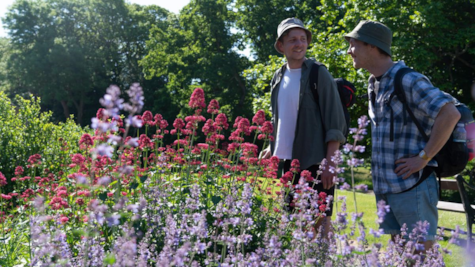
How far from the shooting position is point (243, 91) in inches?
1153

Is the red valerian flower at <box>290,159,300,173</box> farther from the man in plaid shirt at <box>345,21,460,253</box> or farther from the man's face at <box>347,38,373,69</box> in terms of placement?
the man's face at <box>347,38,373,69</box>

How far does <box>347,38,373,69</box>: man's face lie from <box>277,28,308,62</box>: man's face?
71 cm

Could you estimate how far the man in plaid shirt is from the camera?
2986 mm

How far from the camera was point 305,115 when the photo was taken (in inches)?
157

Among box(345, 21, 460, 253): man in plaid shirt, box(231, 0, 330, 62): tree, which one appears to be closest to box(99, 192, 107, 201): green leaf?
box(345, 21, 460, 253): man in plaid shirt

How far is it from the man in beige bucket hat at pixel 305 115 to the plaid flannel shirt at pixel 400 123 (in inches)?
21.8

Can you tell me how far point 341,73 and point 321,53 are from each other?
3.45ft

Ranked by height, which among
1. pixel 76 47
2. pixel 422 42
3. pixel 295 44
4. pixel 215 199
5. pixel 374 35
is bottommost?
pixel 215 199

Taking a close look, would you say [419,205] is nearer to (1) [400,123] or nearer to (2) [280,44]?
(1) [400,123]

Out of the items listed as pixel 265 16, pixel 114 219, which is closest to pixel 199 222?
pixel 114 219

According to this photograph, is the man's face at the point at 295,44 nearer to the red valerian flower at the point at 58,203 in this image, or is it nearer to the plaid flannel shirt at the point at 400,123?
the plaid flannel shirt at the point at 400,123

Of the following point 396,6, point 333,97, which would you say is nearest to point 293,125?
point 333,97

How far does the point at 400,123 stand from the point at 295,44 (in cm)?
130

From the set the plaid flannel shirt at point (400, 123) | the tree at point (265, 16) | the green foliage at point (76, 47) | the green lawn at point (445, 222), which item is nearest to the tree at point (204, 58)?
the tree at point (265, 16)
